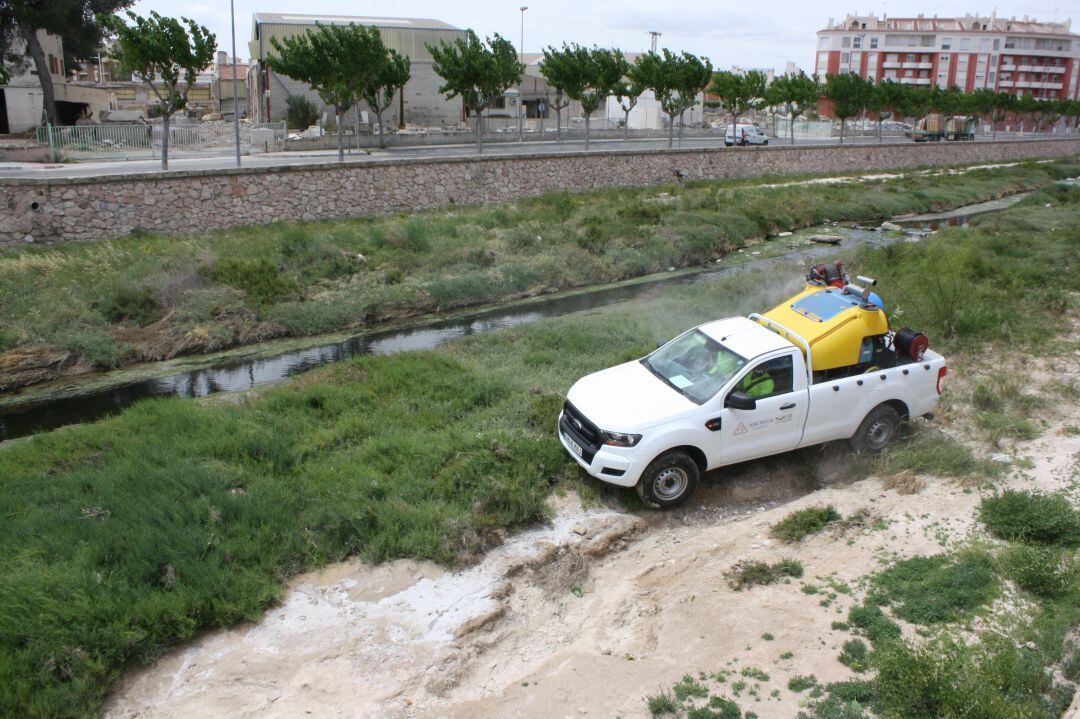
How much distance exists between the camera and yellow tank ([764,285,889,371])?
10406 mm

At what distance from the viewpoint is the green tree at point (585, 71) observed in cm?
4259

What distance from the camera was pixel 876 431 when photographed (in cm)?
1087

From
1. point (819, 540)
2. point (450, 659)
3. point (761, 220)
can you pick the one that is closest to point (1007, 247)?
point (761, 220)

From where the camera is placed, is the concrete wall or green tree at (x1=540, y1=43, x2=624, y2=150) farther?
green tree at (x1=540, y1=43, x2=624, y2=150)

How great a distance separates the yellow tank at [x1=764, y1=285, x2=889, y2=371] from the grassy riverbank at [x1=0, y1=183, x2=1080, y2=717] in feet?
11.0

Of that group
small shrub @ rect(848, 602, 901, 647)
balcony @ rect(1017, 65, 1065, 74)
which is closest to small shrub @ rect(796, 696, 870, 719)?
small shrub @ rect(848, 602, 901, 647)

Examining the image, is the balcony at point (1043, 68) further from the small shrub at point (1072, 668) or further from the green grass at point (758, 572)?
the small shrub at point (1072, 668)

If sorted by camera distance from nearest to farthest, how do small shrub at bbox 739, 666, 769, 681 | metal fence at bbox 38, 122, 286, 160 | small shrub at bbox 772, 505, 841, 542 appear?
small shrub at bbox 739, 666, 769, 681, small shrub at bbox 772, 505, 841, 542, metal fence at bbox 38, 122, 286, 160

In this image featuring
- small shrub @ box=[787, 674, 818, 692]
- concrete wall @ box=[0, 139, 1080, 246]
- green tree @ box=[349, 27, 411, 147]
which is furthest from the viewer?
green tree @ box=[349, 27, 411, 147]

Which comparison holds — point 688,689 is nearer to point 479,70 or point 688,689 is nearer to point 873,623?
point 873,623

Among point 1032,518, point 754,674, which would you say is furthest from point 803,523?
point 754,674

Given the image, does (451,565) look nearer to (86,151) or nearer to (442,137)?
(86,151)

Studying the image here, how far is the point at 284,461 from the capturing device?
10664 millimetres

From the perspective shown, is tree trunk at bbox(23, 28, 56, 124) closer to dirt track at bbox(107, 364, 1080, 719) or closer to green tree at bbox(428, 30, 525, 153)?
green tree at bbox(428, 30, 525, 153)
